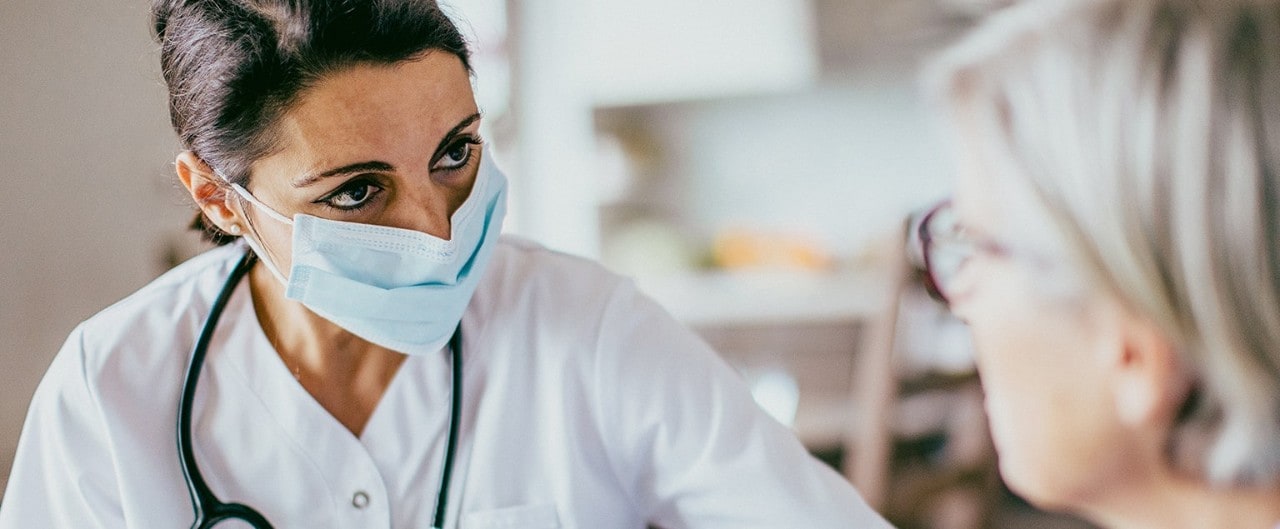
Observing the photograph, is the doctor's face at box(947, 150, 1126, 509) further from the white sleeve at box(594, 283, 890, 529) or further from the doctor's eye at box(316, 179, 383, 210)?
the doctor's eye at box(316, 179, 383, 210)

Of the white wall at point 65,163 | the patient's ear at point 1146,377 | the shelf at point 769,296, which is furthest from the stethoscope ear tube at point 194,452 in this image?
the shelf at point 769,296

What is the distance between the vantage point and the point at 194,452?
91 cm

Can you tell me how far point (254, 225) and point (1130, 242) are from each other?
0.75m

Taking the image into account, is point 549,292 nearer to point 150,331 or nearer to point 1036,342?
point 150,331

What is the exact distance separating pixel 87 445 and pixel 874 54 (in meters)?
2.20

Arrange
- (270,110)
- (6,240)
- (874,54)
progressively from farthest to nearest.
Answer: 1. (874,54)
2. (6,240)
3. (270,110)

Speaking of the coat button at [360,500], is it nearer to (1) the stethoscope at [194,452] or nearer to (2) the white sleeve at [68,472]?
(1) the stethoscope at [194,452]

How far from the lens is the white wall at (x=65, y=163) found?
978 millimetres

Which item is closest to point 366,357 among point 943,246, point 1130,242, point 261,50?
point 261,50

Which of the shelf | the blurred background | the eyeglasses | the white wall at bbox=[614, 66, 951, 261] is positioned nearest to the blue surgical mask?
the eyeglasses

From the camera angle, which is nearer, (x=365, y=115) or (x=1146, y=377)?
(x=365, y=115)

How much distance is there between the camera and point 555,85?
2.76m

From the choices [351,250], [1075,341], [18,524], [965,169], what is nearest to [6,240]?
[18,524]

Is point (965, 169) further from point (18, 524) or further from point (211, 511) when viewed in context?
point (18, 524)
